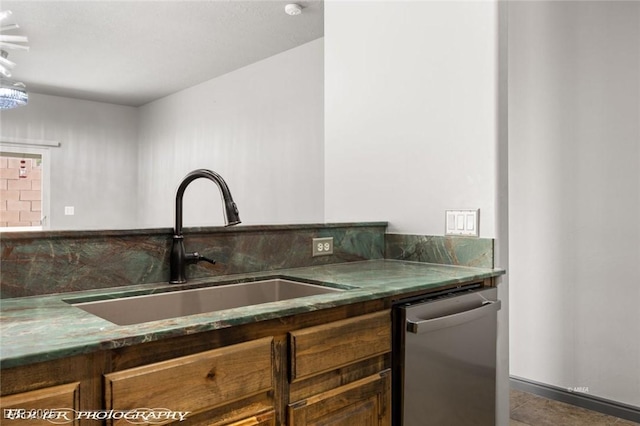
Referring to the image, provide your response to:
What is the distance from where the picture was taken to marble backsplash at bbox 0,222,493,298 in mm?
1176

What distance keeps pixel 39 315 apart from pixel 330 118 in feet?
5.59

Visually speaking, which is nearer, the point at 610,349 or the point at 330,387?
the point at 330,387

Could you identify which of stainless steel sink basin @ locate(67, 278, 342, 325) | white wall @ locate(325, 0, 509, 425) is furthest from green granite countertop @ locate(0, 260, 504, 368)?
white wall @ locate(325, 0, 509, 425)

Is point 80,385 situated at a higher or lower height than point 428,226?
lower

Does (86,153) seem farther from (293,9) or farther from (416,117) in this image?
(416,117)

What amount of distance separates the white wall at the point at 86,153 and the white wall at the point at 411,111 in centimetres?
449

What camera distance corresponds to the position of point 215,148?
471cm

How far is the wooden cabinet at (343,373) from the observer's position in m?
1.08

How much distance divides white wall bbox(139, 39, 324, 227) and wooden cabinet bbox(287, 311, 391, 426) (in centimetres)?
196

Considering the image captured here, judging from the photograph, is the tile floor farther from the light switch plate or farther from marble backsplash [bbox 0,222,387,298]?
marble backsplash [bbox 0,222,387,298]

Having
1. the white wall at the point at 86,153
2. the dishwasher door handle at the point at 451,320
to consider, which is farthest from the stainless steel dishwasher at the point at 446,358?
the white wall at the point at 86,153

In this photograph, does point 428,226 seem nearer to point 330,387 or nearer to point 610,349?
point 330,387

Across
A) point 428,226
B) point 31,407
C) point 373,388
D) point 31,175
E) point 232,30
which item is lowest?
point 373,388

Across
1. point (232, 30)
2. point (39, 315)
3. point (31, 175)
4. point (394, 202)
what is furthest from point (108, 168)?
point (39, 315)
